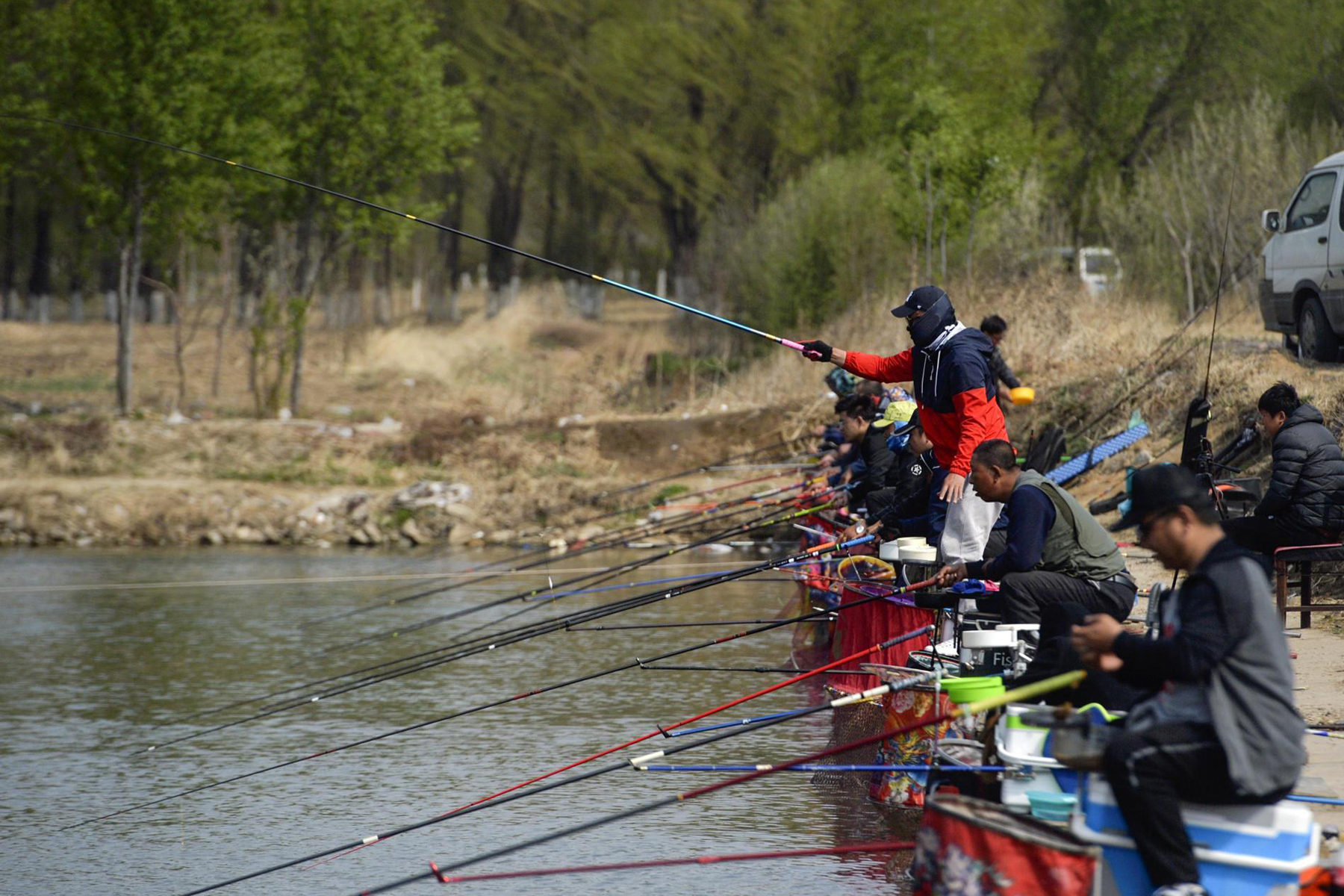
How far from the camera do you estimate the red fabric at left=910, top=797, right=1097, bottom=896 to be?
14.0 feet

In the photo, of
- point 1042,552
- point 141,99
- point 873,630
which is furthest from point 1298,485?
point 141,99

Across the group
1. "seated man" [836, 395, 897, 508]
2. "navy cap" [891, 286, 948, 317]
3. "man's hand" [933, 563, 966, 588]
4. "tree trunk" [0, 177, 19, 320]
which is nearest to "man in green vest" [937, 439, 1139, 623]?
"man's hand" [933, 563, 966, 588]

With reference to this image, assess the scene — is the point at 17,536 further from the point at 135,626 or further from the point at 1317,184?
the point at 1317,184

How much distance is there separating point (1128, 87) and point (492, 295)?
17.6 meters

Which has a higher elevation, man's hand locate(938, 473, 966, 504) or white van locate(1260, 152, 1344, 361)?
white van locate(1260, 152, 1344, 361)

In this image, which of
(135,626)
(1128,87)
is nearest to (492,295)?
(1128,87)

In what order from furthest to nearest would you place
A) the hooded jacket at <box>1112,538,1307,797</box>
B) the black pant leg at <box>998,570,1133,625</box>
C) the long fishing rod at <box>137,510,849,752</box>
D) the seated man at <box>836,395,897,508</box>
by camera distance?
the seated man at <box>836,395,897,508</box> < the long fishing rod at <box>137,510,849,752</box> < the black pant leg at <box>998,570,1133,625</box> < the hooded jacket at <box>1112,538,1307,797</box>

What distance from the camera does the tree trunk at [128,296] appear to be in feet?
82.4

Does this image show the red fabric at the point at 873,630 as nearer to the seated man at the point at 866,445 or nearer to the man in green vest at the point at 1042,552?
the man in green vest at the point at 1042,552

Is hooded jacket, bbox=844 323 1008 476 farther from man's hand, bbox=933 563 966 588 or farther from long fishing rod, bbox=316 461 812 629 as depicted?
long fishing rod, bbox=316 461 812 629

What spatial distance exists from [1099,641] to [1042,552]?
1.92 metres

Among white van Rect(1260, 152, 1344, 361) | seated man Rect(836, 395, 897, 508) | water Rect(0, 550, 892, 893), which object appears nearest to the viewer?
water Rect(0, 550, 892, 893)

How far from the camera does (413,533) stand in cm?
2008

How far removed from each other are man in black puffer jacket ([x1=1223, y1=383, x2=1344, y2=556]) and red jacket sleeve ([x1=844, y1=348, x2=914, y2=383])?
73.0 inches
